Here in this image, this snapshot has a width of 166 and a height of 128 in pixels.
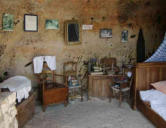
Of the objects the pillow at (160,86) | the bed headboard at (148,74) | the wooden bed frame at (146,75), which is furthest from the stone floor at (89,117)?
the pillow at (160,86)

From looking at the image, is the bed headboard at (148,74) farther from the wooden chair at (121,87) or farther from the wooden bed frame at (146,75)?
the wooden chair at (121,87)

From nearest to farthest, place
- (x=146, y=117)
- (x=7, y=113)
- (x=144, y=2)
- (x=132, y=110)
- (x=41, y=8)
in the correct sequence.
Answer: (x=7, y=113)
(x=146, y=117)
(x=132, y=110)
(x=41, y=8)
(x=144, y=2)

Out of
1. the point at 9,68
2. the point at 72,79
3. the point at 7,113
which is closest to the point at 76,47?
the point at 72,79

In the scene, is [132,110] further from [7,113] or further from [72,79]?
[7,113]

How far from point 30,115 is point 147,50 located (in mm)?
3678

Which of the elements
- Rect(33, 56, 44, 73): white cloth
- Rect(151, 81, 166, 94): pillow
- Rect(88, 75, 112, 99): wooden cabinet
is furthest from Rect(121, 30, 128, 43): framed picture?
Rect(33, 56, 44, 73): white cloth

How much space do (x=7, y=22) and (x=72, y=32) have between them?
1.53 m

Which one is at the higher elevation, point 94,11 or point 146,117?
point 94,11

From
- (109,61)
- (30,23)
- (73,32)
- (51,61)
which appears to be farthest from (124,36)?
(30,23)

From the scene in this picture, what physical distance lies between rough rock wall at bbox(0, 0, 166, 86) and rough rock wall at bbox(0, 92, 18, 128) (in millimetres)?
2336

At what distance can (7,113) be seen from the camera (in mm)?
1827

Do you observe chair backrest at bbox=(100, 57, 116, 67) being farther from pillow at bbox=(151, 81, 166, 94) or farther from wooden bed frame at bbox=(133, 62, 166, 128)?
pillow at bbox=(151, 81, 166, 94)

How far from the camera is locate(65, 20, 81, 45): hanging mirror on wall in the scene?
4496mm

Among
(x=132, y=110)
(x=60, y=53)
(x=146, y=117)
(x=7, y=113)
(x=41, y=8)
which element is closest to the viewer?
(x=7, y=113)
